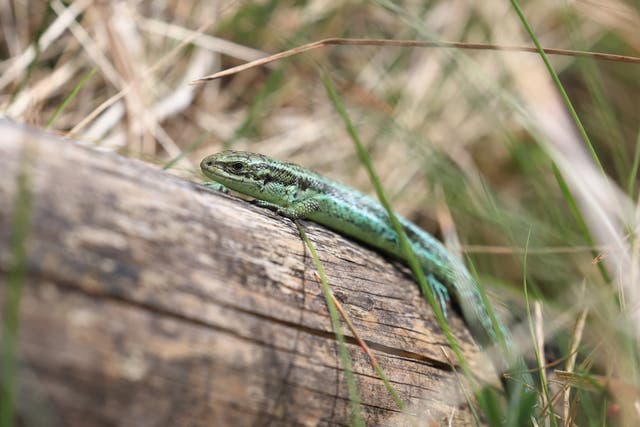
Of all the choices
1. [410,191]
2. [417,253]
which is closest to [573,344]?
[417,253]

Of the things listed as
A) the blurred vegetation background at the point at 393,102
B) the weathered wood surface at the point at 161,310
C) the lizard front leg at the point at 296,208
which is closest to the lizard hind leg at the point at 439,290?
the blurred vegetation background at the point at 393,102

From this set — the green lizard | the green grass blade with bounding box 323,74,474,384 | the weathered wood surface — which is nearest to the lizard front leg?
the green lizard

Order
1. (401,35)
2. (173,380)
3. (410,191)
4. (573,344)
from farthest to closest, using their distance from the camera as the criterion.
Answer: (401,35) < (410,191) < (573,344) < (173,380)

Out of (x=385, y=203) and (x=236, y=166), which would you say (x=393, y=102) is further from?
(x=385, y=203)

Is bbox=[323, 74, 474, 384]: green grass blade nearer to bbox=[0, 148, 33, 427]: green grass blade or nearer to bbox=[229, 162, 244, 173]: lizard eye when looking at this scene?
bbox=[0, 148, 33, 427]: green grass blade

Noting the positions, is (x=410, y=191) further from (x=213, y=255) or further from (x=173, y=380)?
(x=173, y=380)

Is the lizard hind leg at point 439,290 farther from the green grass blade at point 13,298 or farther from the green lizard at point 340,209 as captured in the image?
the green grass blade at point 13,298
